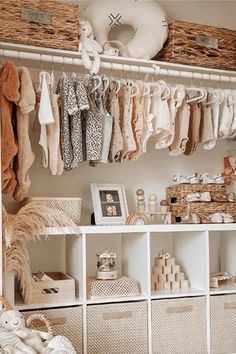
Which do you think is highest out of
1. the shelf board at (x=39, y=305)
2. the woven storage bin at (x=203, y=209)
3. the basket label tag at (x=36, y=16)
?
the basket label tag at (x=36, y=16)

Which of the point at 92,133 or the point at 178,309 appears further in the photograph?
the point at 178,309

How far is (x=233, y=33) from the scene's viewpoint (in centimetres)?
281

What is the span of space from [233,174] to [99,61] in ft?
3.76

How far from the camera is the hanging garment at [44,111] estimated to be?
2.21 m

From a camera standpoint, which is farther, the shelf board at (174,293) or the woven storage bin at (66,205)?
the shelf board at (174,293)

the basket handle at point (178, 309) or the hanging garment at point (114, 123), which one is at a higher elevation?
the hanging garment at point (114, 123)

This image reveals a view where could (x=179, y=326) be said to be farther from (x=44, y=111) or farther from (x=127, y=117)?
(x=44, y=111)

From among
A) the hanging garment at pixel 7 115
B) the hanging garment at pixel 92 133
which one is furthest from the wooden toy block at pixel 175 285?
the hanging garment at pixel 7 115

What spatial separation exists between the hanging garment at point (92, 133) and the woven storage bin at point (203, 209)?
24.1 inches

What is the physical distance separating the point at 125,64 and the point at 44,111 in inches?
24.6

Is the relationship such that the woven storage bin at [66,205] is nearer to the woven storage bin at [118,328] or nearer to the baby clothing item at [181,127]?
the woven storage bin at [118,328]

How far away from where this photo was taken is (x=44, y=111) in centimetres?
221

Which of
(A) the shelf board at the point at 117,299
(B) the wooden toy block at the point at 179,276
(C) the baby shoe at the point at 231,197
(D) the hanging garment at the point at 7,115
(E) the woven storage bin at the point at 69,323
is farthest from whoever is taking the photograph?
(C) the baby shoe at the point at 231,197

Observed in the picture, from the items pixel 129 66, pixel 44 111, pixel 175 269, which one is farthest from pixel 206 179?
pixel 44 111
